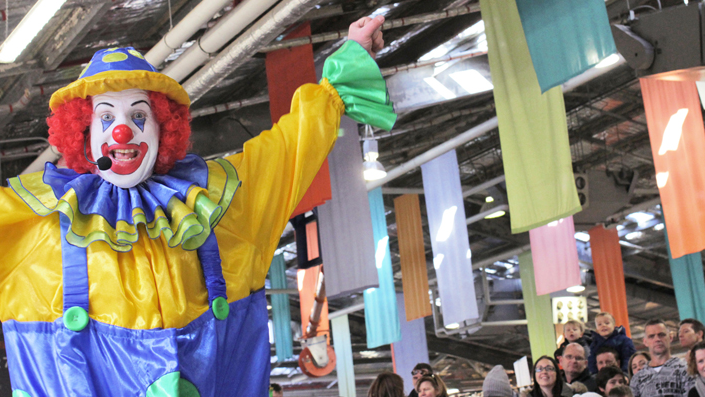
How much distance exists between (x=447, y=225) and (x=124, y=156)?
7.48 m

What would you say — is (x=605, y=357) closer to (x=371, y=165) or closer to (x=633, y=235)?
(x=371, y=165)

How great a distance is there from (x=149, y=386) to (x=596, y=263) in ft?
40.8

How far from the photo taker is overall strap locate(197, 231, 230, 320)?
79.2 inches

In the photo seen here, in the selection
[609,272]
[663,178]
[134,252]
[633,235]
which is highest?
[633,235]

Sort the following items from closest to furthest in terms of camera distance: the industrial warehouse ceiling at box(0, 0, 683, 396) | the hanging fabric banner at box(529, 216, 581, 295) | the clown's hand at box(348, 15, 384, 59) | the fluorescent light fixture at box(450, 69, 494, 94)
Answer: the clown's hand at box(348, 15, 384, 59) → the industrial warehouse ceiling at box(0, 0, 683, 396) → the fluorescent light fixture at box(450, 69, 494, 94) → the hanging fabric banner at box(529, 216, 581, 295)

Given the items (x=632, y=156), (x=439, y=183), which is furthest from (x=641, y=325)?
(x=439, y=183)

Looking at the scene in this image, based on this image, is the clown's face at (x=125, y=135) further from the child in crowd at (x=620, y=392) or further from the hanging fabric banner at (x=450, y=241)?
the hanging fabric banner at (x=450, y=241)

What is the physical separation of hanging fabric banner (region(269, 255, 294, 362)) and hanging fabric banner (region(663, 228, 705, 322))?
6.40m

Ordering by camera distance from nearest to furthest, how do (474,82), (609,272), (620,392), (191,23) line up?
(620,392), (191,23), (474,82), (609,272)

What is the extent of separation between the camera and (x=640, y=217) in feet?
51.2

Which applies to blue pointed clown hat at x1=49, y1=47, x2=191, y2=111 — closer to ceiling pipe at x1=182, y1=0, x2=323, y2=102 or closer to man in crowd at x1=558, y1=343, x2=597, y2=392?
ceiling pipe at x1=182, y1=0, x2=323, y2=102

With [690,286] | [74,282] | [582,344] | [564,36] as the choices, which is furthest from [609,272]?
[74,282]

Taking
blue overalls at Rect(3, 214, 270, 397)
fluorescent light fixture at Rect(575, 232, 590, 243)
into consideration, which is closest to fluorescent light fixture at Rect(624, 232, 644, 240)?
fluorescent light fixture at Rect(575, 232, 590, 243)

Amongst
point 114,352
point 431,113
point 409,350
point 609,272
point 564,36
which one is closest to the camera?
point 114,352
